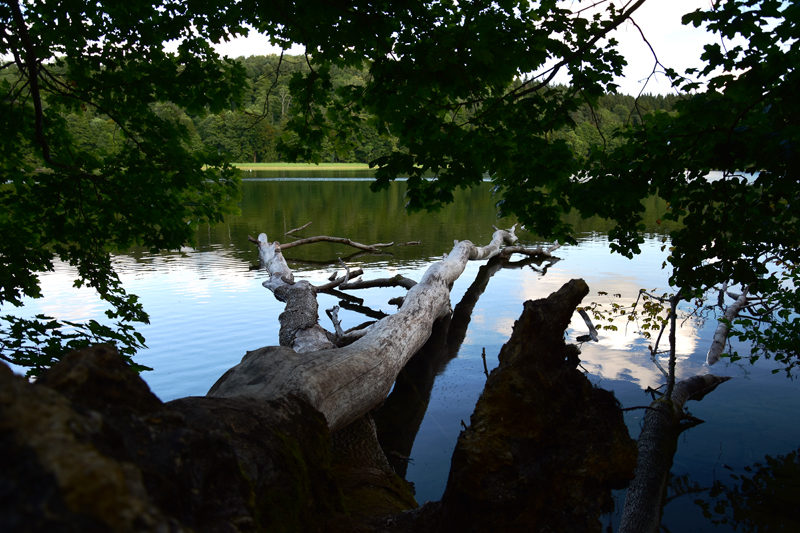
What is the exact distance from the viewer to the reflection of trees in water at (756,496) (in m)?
4.84

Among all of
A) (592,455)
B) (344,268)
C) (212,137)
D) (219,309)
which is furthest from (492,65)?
(212,137)

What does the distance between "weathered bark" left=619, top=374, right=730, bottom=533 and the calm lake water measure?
33cm

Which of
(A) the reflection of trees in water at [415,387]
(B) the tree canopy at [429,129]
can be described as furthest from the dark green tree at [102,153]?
(A) the reflection of trees in water at [415,387]

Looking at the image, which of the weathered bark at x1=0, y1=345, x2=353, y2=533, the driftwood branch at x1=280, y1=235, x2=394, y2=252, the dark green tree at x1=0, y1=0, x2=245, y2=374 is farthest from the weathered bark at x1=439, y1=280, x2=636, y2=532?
the driftwood branch at x1=280, y1=235, x2=394, y2=252

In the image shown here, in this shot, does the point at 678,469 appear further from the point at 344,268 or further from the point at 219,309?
the point at 344,268

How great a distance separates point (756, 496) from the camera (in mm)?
5238

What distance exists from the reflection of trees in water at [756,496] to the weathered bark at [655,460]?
0.40m

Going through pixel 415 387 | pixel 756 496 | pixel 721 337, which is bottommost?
pixel 415 387

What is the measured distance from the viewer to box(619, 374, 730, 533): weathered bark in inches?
175


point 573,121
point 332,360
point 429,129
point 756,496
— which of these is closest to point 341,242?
point 332,360

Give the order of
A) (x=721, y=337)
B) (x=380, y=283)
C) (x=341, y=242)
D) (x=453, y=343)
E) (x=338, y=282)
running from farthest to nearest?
(x=341, y=242), (x=380, y=283), (x=338, y=282), (x=453, y=343), (x=721, y=337)

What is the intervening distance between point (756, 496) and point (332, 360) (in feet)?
16.2

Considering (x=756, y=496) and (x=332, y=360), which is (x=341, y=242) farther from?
(x=756, y=496)

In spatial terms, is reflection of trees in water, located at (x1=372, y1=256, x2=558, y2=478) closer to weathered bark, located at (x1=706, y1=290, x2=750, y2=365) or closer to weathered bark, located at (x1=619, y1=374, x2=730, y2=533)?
weathered bark, located at (x1=619, y1=374, x2=730, y2=533)
